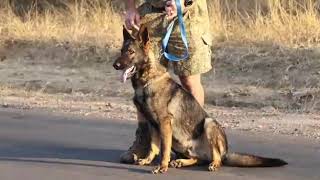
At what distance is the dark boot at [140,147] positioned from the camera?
6668 mm

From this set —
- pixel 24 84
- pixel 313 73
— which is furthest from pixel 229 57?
pixel 24 84

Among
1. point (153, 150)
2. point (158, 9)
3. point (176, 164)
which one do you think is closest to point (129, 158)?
point (153, 150)

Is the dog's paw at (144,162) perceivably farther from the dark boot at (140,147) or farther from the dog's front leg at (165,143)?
the dog's front leg at (165,143)

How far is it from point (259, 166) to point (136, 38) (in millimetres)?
1463

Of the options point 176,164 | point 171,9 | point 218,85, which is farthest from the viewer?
point 218,85

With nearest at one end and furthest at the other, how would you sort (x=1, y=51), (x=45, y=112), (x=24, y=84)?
1. (x=45, y=112)
2. (x=24, y=84)
3. (x=1, y=51)

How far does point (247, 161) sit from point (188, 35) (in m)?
1.24

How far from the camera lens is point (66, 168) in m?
6.56

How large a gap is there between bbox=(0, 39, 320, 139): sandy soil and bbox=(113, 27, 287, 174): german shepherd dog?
189 cm

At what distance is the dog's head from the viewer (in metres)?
6.22

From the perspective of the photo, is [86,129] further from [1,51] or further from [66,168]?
[1,51]

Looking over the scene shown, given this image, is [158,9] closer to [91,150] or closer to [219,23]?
[91,150]

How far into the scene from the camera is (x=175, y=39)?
6785mm

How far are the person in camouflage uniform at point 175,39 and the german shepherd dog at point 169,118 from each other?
18cm
